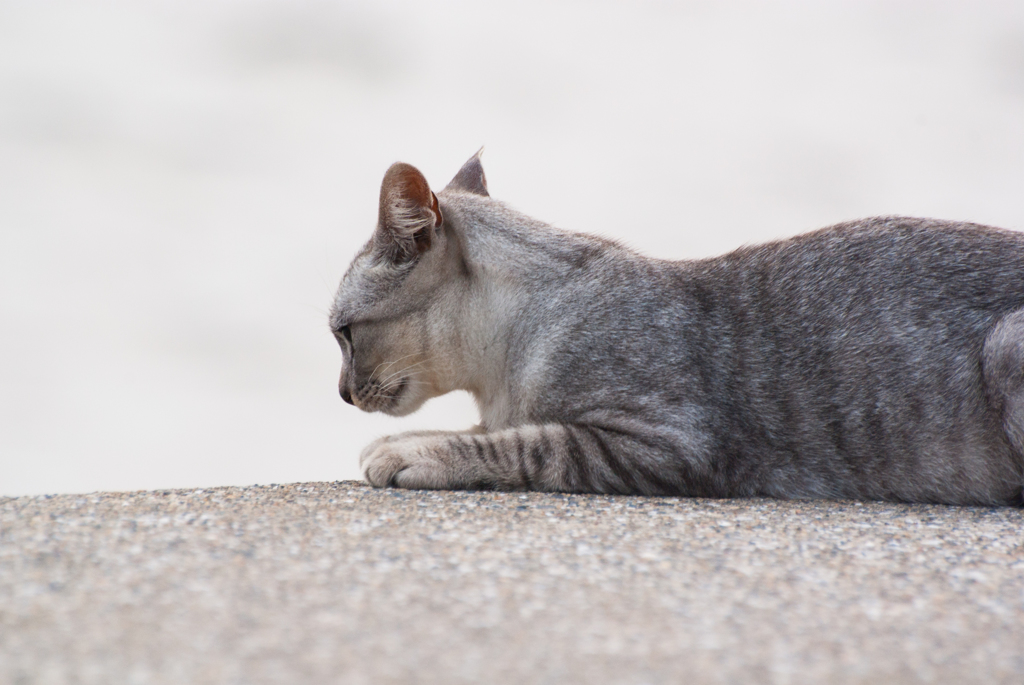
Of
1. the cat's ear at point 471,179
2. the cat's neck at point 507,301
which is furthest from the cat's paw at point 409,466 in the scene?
the cat's ear at point 471,179

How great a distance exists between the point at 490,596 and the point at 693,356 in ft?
6.21

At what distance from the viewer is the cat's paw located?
3057 millimetres

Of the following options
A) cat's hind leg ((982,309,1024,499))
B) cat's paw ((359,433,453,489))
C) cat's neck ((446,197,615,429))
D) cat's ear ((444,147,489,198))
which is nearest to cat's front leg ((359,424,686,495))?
cat's paw ((359,433,453,489))

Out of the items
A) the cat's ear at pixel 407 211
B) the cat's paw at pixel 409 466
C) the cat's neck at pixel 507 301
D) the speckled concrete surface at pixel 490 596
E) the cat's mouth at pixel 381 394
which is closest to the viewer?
the speckled concrete surface at pixel 490 596

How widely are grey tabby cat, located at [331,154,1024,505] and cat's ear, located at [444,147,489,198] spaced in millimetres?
463

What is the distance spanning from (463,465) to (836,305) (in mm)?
1604

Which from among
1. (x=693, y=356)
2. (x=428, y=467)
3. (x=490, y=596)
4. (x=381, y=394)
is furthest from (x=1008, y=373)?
(x=381, y=394)

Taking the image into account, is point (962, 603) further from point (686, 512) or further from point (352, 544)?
point (352, 544)

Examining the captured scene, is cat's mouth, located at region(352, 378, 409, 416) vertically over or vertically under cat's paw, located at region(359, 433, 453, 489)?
over

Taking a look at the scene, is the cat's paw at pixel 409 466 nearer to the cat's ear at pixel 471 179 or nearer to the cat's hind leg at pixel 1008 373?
the cat's ear at pixel 471 179

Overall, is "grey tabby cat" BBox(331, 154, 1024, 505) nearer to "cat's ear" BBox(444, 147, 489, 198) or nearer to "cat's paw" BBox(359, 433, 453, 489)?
"cat's paw" BBox(359, 433, 453, 489)

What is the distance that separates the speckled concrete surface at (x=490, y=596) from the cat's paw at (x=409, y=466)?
1.27ft

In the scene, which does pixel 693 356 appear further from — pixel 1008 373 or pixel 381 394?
pixel 381 394

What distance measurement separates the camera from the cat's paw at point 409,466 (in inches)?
120
